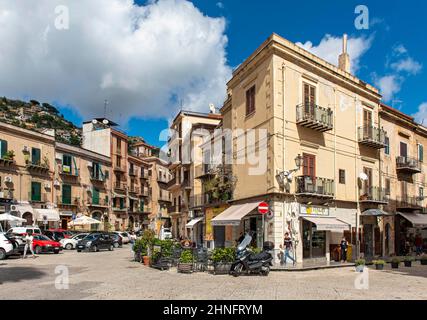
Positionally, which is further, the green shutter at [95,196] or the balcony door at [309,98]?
the green shutter at [95,196]

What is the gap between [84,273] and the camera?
56.5 ft

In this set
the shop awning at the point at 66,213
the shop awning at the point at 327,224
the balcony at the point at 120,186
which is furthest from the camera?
the balcony at the point at 120,186

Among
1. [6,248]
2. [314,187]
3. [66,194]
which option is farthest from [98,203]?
[314,187]

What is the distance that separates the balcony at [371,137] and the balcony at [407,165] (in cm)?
382

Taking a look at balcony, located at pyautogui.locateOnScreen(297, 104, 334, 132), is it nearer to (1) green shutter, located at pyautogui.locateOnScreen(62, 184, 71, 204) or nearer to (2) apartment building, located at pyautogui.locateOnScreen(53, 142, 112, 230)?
(2) apartment building, located at pyautogui.locateOnScreen(53, 142, 112, 230)

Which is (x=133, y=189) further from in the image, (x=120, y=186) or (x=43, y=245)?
(x=43, y=245)

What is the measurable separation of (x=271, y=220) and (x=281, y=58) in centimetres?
864

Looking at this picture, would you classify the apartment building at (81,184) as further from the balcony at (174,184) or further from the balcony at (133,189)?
the balcony at (174,184)

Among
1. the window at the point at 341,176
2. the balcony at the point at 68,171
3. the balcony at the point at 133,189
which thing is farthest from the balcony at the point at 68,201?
the window at the point at 341,176

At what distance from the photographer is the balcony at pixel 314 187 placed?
2178 centimetres

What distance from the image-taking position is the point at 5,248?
78.7 ft

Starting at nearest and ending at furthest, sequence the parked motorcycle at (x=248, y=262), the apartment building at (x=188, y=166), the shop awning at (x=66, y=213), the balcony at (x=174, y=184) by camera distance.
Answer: the parked motorcycle at (x=248, y=262), the apartment building at (x=188, y=166), the shop awning at (x=66, y=213), the balcony at (x=174, y=184)
